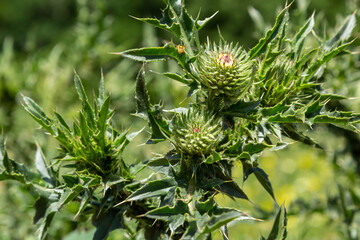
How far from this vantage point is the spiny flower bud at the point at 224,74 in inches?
49.6

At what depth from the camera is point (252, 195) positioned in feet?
20.1

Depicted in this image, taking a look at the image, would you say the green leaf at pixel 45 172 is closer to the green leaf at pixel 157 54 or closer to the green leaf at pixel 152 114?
the green leaf at pixel 152 114

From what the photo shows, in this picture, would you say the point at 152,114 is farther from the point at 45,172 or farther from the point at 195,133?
the point at 45,172

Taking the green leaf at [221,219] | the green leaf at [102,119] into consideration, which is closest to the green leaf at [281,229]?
the green leaf at [221,219]

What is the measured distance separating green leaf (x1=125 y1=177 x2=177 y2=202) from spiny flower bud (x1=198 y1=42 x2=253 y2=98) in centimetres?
32

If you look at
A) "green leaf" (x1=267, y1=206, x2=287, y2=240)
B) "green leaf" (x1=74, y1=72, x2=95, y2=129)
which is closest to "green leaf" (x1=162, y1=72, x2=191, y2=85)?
"green leaf" (x1=74, y1=72, x2=95, y2=129)

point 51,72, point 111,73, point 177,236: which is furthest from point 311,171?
point 177,236

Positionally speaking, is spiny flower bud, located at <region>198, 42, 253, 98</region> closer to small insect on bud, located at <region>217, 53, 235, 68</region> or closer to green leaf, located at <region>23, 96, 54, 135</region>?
small insect on bud, located at <region>217, 53, 235, 68</region>

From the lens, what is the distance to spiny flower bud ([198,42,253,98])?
1.26 metres

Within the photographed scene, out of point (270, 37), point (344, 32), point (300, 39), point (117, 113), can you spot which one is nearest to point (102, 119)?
point (270, 37)

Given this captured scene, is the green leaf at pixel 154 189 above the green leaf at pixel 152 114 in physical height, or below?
below

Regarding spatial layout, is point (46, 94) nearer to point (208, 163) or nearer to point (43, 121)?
point (43, 121)

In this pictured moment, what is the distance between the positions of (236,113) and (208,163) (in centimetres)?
20

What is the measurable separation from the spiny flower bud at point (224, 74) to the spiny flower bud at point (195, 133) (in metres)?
0.10
